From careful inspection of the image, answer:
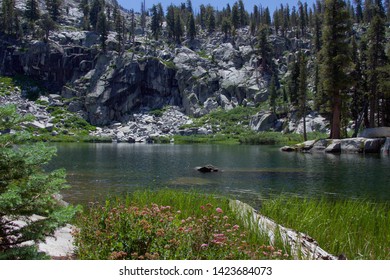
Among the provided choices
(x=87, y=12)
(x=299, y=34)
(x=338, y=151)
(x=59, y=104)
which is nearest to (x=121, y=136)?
(x=59, y=104)

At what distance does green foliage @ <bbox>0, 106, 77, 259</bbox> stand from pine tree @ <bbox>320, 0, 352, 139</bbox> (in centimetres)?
4718

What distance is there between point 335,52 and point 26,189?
50.1m

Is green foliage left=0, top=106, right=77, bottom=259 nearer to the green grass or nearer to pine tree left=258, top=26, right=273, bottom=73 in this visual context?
the green grass

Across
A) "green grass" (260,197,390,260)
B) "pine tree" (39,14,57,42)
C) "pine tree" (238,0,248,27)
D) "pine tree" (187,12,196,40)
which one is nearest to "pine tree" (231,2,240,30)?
"pine tree" (238,0,248,27)

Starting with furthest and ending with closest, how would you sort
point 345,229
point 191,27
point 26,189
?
1. point 191,27
2. point 345,229
3. point 26,189

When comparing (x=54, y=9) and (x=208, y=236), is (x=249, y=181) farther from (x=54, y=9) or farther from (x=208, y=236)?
(x=54, y=9)

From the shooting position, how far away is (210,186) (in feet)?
76.9

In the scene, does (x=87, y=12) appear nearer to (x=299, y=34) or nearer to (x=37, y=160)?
(x=299, y=34)

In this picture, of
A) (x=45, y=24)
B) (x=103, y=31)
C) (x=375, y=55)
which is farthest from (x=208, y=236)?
(x=45, y=24)

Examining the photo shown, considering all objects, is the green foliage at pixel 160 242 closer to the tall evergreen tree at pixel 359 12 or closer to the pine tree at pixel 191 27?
the pine tree at pixel 191 27

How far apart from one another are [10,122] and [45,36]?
517ft

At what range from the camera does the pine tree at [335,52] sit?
46406 millimetres

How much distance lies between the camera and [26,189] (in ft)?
16.3

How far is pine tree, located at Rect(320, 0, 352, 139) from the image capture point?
46.4 metres
